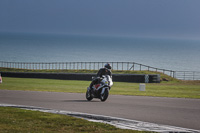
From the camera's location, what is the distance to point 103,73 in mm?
17156

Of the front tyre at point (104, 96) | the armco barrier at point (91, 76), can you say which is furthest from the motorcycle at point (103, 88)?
the armco barrier at point (91, 76)

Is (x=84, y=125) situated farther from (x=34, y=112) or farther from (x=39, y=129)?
(x=34, y=112)

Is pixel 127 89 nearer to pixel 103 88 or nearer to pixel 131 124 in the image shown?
pixel 103 88

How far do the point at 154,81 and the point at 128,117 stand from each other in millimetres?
24610

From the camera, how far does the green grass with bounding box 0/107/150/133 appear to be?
32.1 feet

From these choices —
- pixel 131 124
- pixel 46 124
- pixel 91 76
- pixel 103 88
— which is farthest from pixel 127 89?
pixel 46 124

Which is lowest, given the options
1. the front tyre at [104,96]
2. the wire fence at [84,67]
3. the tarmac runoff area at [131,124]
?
the tarmac runoff area at [131,124]

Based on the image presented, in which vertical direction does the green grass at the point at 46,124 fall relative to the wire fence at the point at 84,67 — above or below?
below

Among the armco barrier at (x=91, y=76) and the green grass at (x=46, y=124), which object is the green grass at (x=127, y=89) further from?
the green grass at (x=46, y=124)

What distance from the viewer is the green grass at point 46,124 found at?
9.77m

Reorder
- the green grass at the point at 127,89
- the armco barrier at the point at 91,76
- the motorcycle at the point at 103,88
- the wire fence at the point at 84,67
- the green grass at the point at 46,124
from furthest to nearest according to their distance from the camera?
1. the wire fence at the point at 84,67
2. the armco barrier at the point at 91,76
3. the green grass at the point at 127,89
4. the motorcycle at the point at 103,88
5. the green grass at the point at 46,124

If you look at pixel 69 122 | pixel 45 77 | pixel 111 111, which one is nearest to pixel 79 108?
pixel 111 111

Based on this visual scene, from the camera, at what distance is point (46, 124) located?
1048 centimetres

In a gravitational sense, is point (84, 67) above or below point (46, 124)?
above
